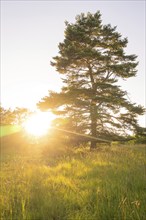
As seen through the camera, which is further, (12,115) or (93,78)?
(12,115)

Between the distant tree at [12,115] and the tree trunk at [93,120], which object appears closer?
the tree trunk at [93,120]

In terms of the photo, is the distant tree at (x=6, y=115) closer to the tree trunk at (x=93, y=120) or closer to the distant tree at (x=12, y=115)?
the distant tree at (x=12, y=115)

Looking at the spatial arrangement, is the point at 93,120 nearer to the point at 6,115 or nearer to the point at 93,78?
the point at 93,78

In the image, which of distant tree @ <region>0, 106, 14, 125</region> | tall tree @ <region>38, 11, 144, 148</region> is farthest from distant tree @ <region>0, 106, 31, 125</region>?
tall tree @ <region>38, 11, 144, 148</region>

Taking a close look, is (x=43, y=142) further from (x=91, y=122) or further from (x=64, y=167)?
(x=64, y=167)

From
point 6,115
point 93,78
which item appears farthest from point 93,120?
point 6,115

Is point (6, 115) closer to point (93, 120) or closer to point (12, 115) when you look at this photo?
point (12, 115)

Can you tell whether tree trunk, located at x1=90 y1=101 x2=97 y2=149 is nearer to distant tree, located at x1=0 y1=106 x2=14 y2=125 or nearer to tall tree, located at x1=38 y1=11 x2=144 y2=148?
tall tree, located at x1=38 y1=11 x2=144 y2=148

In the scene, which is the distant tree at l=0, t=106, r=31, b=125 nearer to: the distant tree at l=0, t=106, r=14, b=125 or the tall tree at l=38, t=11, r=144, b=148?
the distant tree at l=0, t=106, r=14, b=125

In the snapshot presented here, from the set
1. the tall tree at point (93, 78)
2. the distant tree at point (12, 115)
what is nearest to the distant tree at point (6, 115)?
the distant tree at point (12, 115)

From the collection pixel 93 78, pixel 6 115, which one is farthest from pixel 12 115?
pixel 93 78

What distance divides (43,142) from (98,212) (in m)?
15.3

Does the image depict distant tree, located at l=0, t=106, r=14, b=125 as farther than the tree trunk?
Yes

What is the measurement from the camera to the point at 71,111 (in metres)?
18.3
